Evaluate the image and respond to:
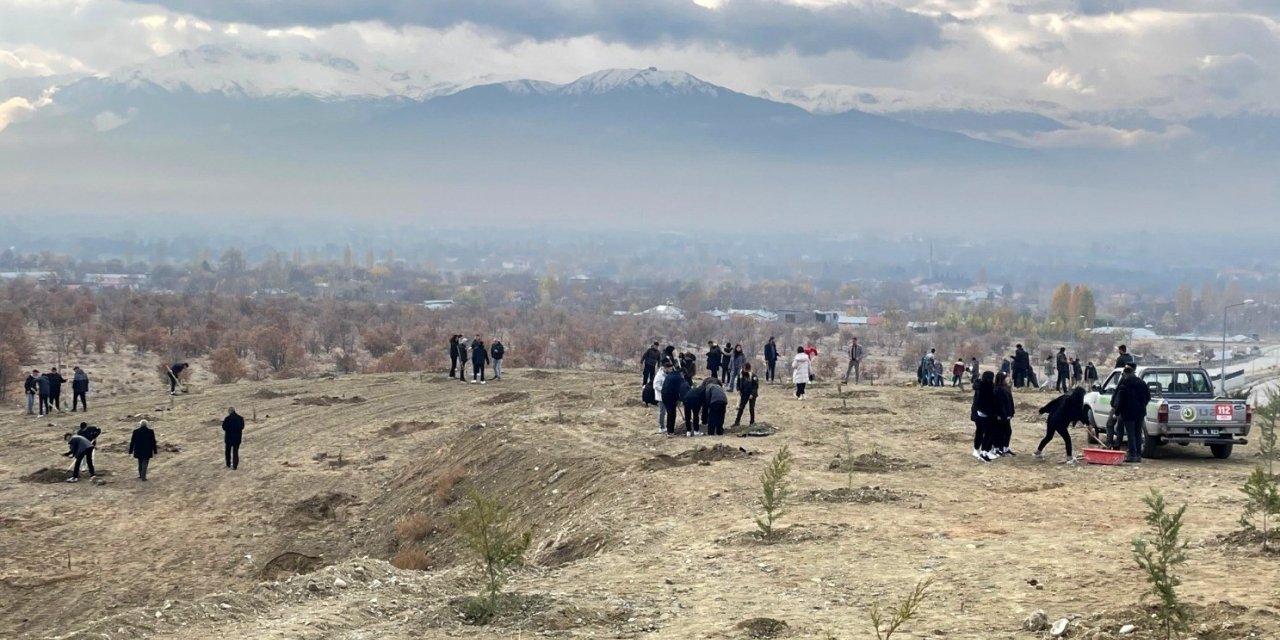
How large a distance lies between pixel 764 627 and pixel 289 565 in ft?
39.2

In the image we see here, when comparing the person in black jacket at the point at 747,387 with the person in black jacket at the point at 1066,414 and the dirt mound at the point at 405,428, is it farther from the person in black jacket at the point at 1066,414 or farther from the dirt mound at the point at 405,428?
the dirt mound at the point at 405,428

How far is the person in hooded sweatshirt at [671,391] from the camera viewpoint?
81.6ft

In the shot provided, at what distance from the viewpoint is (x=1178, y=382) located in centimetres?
2242

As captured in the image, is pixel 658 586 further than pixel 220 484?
No

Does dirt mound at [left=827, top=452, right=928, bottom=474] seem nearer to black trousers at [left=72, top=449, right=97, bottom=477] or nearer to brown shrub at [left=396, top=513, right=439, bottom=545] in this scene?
brown shrub at [left=396, top=513, right=439, bottom=545]

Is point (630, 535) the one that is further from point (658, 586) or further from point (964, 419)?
point (964, 419)

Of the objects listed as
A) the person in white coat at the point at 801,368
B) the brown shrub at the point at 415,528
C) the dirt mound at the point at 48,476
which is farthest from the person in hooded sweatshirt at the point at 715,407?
the dirt mound at the point at 48,476

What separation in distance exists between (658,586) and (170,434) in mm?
24479

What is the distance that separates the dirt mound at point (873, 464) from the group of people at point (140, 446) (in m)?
14.2

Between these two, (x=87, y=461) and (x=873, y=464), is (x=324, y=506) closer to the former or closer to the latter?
(x=87, y=461)

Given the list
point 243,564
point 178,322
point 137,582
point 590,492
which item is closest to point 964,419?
point 590,492

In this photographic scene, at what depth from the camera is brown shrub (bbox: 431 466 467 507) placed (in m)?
23.0

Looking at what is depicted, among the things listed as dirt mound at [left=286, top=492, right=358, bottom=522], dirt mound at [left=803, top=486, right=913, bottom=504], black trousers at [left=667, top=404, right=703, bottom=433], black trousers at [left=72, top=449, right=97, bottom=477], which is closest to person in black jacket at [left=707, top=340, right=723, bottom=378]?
black trousers at [left=667, top=404, right=703, bottom=433]

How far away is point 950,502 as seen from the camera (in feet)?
55.6
